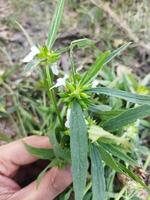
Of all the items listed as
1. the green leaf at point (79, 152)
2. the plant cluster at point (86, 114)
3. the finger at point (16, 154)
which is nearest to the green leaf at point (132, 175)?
the plant cluster at point (86, 114)

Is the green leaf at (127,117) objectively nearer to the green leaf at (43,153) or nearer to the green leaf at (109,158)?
the green leaf at (109,158)

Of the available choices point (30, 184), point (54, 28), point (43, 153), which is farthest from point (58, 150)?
point (54, 28)

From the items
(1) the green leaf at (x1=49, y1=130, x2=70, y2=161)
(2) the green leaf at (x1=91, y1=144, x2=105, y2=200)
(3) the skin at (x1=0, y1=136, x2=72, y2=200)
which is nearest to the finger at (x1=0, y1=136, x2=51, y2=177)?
(3) the skin at (x1=0, y1=136, x2=72, y2=200)

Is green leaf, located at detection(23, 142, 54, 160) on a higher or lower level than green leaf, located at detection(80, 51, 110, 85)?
lower

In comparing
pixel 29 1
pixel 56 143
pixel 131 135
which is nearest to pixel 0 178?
pixel 56 143

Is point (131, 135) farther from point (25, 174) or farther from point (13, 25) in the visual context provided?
point (13, 25)

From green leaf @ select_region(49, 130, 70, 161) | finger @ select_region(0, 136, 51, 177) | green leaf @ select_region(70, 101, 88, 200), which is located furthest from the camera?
finger @ select_region(0, 136, 51, 177)

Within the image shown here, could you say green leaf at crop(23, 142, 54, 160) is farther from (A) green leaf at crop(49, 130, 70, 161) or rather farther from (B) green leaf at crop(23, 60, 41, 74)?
(B) green leaf at crop(23, 60, 41, 74)
